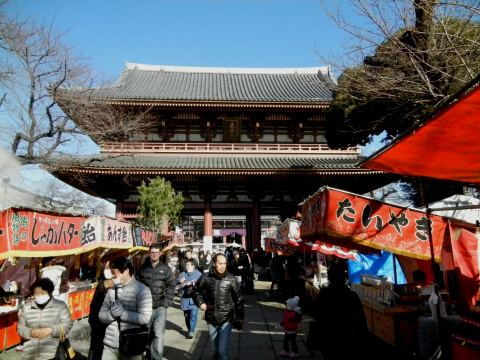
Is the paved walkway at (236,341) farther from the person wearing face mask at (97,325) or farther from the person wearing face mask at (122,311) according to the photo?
the person wearing face mask at (122,311)

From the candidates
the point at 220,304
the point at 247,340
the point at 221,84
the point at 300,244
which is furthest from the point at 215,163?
the point at 220,304

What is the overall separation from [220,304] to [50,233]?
3.17m

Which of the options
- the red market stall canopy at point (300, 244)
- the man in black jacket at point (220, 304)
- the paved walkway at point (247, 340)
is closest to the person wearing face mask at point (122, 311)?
the man in black jacket at point (220, 304)

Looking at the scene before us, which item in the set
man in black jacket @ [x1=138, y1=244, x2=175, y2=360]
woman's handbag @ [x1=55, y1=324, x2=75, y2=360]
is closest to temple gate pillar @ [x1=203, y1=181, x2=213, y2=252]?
man in black jacket @ [x1=138, y1=244, x2=175, y2=360]

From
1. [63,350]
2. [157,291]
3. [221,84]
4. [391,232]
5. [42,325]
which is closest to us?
[42,325]

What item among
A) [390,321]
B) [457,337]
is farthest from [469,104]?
[390,321]

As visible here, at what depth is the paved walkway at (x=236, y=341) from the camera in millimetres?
5969

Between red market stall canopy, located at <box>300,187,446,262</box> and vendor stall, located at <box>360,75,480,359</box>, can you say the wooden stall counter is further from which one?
vendor stall, located at <box>360,75,480,359</box>

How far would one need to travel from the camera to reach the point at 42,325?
12.5 feet

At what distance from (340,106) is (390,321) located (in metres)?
10.0

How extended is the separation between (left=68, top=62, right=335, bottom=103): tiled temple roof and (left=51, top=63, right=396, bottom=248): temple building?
0.25 m

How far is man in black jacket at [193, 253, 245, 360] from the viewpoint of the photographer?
4.53 m

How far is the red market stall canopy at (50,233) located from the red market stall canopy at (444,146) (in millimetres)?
4724

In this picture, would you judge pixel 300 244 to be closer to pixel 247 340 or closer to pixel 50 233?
pixel 247 340
